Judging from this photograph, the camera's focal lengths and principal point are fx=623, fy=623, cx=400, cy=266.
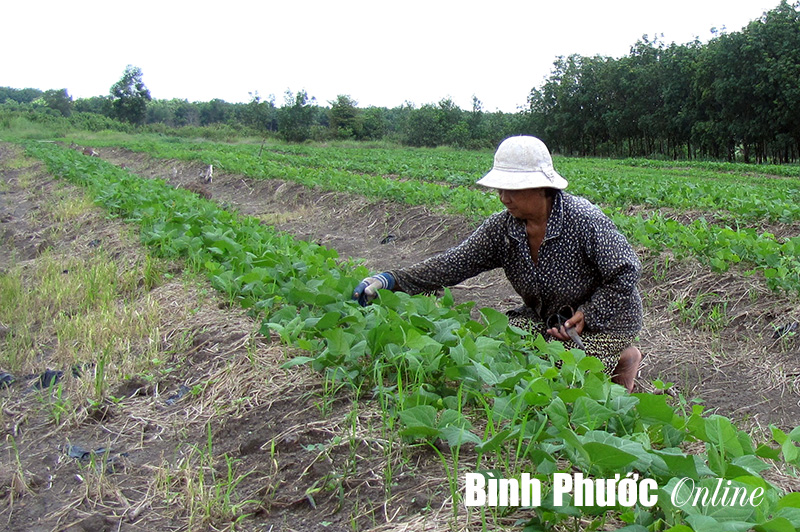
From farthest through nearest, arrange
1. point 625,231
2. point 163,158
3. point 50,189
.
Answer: point 163,158 < point 50,189 < point 625,231

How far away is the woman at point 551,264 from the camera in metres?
2.78

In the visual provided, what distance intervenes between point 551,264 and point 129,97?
68.5m

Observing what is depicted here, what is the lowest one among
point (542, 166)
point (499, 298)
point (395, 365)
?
point (499, 298)

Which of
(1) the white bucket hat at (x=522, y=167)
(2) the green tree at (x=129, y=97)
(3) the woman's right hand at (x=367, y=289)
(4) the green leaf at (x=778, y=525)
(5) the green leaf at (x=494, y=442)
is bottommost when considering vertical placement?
(4) the green leaf at (x=778, y=525)

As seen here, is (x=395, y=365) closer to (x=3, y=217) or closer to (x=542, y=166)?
(x=542, y=166)

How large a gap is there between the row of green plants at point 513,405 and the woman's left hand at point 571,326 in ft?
0.74

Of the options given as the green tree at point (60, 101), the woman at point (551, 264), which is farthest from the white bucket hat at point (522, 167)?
the green tree at point (60, 101)

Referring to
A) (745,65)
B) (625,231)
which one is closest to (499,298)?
(625,231)

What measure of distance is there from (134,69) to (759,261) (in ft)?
224

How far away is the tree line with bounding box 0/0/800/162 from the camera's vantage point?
108 feet

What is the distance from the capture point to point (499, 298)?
546cm

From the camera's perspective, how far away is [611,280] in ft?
9.66

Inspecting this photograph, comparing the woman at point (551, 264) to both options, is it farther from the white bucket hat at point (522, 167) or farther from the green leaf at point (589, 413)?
the green leaf at point (589, 413)

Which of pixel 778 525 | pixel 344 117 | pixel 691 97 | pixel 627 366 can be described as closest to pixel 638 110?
pixel 691 97
